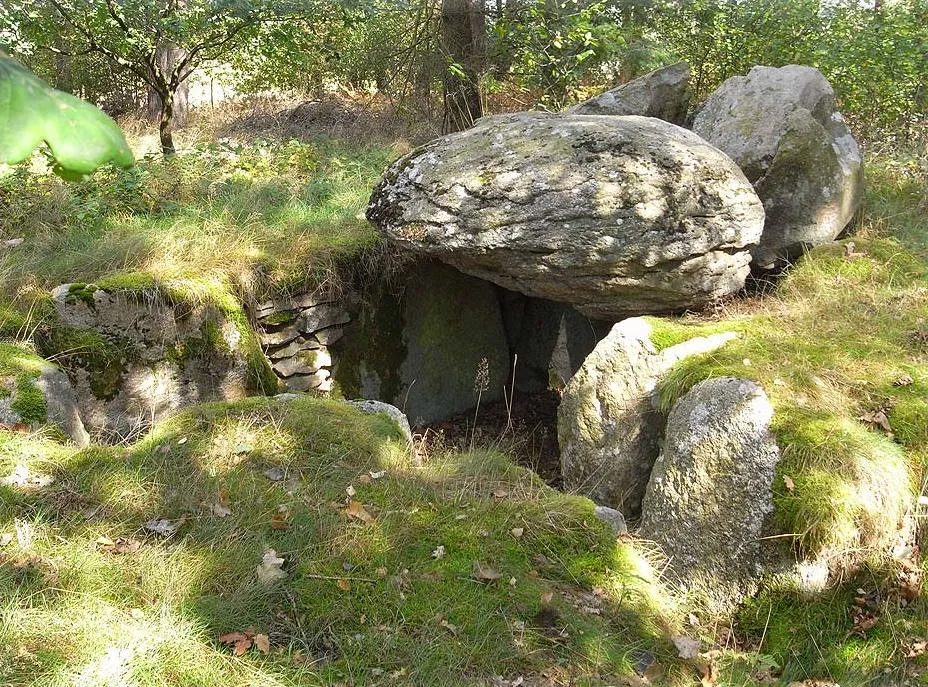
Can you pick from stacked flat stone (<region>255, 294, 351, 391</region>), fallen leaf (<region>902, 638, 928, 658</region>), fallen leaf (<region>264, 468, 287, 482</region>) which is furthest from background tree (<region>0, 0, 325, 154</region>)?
fallen leaf (<region>902, 638, 928, 658</region>)

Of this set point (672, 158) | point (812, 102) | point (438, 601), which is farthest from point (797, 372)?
point (812, 102)

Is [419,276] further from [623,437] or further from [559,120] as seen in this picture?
[623,437]

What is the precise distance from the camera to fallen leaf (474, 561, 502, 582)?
333 centimetres

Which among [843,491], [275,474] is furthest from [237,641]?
[843,491]

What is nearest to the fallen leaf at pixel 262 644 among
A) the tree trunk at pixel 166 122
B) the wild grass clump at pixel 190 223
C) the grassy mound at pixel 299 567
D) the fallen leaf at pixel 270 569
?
the grassy mound at pixel 299 567

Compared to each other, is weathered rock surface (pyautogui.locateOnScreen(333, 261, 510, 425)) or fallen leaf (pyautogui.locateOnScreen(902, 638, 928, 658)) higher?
weathered rock surface (pyautogui.locateOnScreen(333, 261, 510, 425))

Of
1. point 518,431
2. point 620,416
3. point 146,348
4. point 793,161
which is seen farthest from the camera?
point 518,431

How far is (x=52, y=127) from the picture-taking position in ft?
2.96

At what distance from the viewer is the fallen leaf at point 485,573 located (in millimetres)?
3334

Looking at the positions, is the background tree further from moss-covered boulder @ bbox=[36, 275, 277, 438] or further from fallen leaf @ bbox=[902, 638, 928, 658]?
fallen leaf @ bbox=[902, 638, 928, 658]

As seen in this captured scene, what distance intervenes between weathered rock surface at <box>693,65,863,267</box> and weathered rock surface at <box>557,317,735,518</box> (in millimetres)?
1692

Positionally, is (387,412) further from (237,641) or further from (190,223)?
(190,223)

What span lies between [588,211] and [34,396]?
3.68 m

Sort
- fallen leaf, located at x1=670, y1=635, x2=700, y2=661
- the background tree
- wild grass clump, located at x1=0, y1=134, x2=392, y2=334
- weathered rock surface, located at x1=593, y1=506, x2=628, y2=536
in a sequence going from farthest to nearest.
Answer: the background tree < wild grass clump, located at x1=0, y1=134, x2=392, y2=334 < weathered rock surface, located at x1=593, y1=506, x2=628, y2=536 < fallen leaf, located at x1=670, y1=635, x2=700, y2=661
